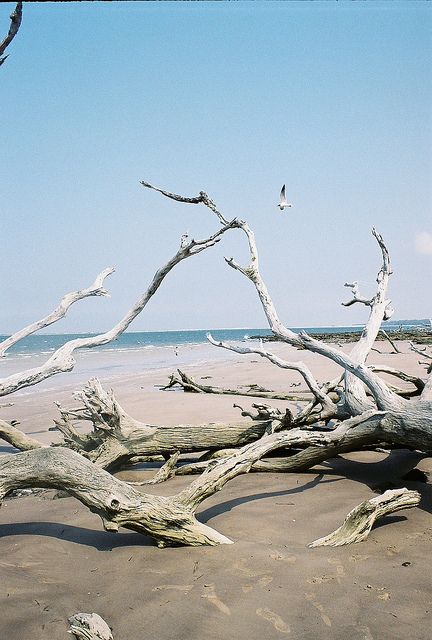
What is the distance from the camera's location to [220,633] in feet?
7.00

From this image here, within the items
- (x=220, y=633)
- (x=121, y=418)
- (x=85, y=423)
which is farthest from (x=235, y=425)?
(x=85, y=423)

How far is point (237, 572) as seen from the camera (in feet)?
8.64

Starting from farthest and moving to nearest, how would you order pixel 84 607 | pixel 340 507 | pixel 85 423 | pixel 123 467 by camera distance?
pixel 85 423 < pixel 123 467 < pixel 340 507 < pixel 84 607

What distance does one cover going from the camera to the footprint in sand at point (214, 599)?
7.53 feet

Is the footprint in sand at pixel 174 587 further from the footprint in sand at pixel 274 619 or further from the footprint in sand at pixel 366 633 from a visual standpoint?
the footprint in sand at pixel 366 633

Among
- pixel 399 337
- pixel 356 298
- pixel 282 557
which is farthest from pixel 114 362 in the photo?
pixel 399 337

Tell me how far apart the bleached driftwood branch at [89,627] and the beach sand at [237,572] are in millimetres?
70

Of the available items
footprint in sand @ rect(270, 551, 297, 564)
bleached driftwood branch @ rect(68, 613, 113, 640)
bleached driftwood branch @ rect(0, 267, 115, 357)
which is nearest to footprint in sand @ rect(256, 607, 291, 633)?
footprint in sand @ rect(270, 551, 297, 564)

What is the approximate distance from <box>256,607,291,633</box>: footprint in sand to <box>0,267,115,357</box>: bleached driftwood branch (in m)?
3.32

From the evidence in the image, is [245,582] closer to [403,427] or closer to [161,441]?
[403,427]

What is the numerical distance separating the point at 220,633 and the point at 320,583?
0.62 m

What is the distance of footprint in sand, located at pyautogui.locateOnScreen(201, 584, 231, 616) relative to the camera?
2295 millimetres

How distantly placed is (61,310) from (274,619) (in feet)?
11.3

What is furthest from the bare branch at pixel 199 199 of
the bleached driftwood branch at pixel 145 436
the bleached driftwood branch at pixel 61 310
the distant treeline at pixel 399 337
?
the distant treeline at pixel 399 337
